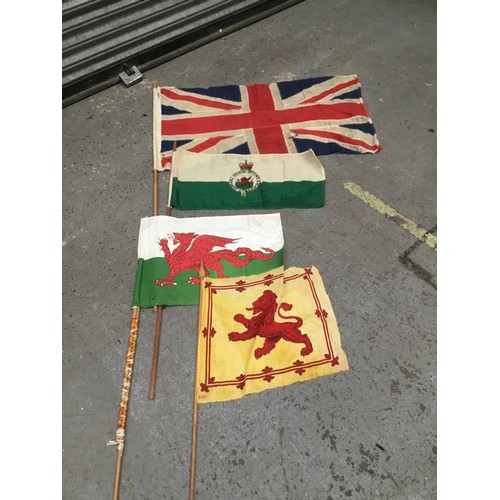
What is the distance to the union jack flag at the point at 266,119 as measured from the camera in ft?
11.9

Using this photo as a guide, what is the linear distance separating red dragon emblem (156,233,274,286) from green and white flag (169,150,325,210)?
1.07ft

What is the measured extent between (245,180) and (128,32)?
73.4 inches

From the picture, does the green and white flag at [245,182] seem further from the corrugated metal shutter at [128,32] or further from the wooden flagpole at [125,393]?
the corrugated metal shutter at [128,32]

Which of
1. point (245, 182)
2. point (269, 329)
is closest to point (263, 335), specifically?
point (269, 329)

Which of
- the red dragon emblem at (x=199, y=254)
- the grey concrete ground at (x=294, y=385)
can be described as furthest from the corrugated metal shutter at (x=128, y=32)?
the red dragon emblem at (x=199, y=254)

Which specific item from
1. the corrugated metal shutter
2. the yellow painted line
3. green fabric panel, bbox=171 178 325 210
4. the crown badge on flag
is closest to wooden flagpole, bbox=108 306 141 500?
green fabric panel, bbox=171 178 325 210

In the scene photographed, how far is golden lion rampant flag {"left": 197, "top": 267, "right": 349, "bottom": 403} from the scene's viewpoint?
256cm

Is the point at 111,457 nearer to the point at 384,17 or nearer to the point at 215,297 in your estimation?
the point at 215,297

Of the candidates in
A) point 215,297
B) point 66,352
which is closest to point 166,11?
point 215,297

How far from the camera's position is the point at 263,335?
8.73 ft

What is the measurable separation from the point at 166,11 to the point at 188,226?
2.24 m

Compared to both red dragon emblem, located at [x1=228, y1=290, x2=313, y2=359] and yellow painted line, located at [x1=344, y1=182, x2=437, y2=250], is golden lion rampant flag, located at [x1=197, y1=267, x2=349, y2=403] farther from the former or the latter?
yellow painted line, located at [x1=344, y1=182, x2=437, y2=250]

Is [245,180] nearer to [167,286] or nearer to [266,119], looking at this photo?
[266,119]

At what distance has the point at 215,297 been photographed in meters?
2.82
